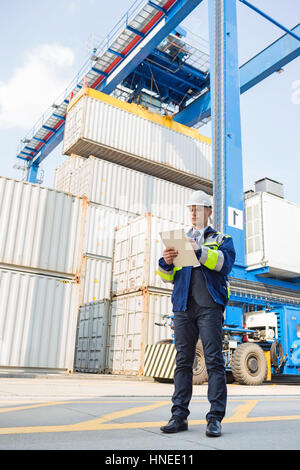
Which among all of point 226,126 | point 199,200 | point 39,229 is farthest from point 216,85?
point 199,200

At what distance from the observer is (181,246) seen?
109 inches

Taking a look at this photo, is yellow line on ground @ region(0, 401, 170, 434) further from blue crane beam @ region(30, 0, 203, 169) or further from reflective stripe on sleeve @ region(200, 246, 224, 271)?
blue crane beam @ region(30, 0, 203, 169)

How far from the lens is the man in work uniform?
2.82 m

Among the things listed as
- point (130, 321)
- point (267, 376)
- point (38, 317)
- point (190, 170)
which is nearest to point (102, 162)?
point (190, 170)

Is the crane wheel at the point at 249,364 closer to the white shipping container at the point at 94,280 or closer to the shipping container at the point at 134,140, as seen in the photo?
the white shipping container at the point at 94,280

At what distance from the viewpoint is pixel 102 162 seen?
57.6ft

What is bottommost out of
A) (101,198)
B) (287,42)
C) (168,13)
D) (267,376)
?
(267,376)

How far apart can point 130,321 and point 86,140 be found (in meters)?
8.60

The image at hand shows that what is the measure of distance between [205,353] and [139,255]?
9560 millimetres

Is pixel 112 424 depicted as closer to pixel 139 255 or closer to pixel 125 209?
pixel 139 255

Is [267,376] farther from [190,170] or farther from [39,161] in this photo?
[39,161]

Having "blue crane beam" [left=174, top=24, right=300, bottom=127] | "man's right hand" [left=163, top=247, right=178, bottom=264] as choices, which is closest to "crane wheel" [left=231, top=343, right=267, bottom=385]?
"man's right hand" [left=163, top=247, right=178, bottom=264]

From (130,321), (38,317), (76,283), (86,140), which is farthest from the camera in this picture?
(86,140)

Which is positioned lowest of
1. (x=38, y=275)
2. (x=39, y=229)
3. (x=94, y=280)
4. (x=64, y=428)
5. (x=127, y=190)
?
(x=64, y=428)
